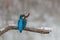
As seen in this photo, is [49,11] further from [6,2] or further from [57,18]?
[6,2]

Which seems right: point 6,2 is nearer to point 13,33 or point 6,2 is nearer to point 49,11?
point 13,33

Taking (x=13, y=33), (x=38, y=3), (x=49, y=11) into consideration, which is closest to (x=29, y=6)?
(x=38, y=3)

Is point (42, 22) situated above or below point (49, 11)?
below

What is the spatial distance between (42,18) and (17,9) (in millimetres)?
313

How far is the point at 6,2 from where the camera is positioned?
1.98m

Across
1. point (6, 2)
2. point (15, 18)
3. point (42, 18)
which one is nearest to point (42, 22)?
point (42, 18)

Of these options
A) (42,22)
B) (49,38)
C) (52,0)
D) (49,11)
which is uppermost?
(52,0)

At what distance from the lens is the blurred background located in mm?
1926

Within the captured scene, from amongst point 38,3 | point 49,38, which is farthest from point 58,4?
point 49,38

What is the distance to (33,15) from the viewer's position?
6.49 feet

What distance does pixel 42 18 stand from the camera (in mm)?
1973

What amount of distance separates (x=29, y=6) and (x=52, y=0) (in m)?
0.28

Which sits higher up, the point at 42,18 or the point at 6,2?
the point at 6,2

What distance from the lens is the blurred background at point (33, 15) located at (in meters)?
1.93
